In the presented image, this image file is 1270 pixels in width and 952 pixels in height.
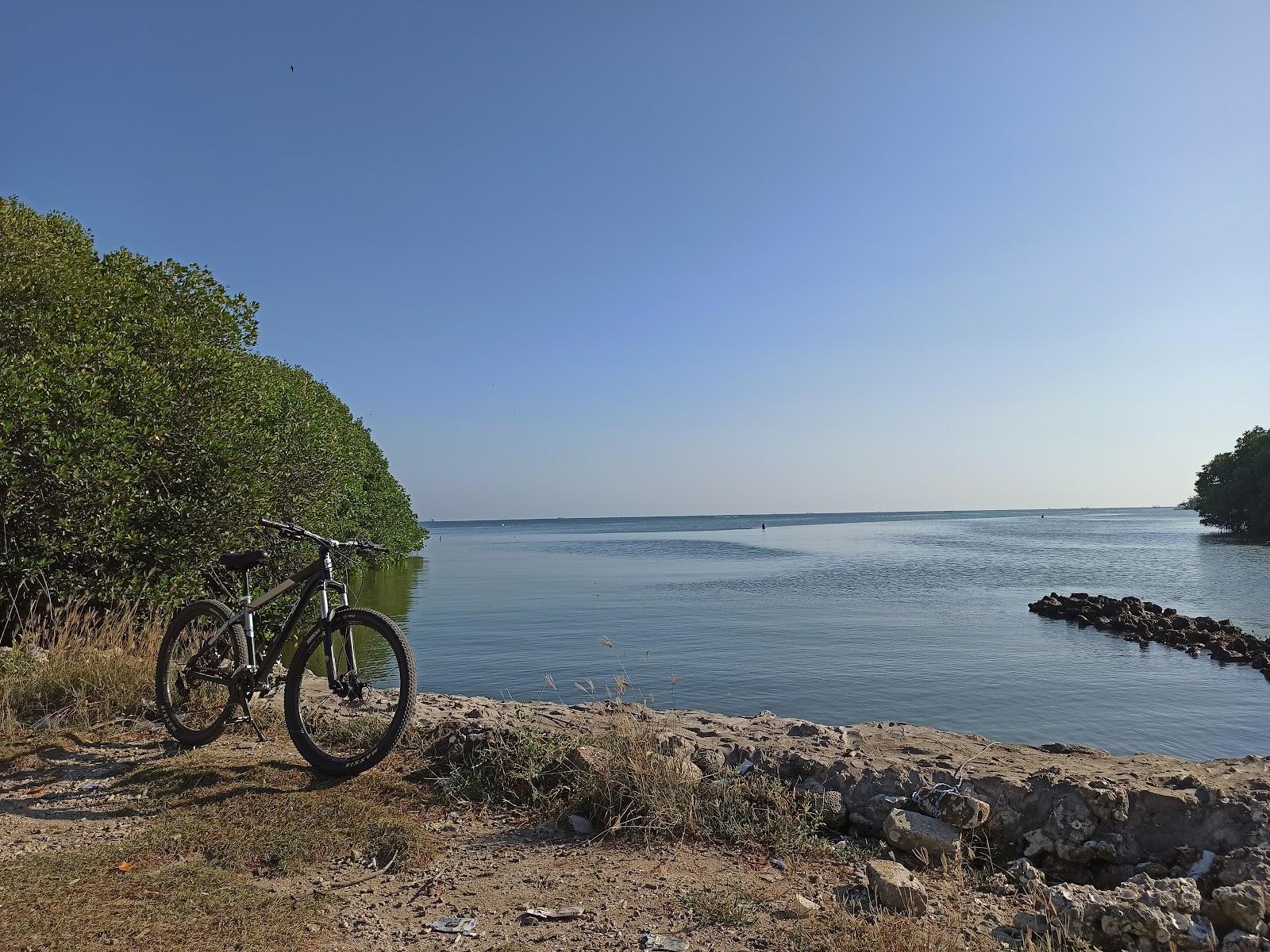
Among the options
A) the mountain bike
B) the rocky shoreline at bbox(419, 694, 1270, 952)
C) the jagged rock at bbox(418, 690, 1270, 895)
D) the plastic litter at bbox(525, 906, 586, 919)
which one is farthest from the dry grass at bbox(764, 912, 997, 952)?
the mountain bike

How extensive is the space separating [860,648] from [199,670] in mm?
14993

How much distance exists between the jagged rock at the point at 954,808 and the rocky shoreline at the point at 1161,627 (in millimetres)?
16146

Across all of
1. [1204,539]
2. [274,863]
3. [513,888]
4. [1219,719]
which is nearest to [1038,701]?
[1219,719]

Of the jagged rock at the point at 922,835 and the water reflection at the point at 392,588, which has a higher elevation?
the jagged rock at the point at 922,835

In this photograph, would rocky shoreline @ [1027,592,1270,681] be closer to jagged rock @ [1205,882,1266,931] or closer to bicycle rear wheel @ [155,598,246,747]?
jagged rock @ [1205,882,1266,931]

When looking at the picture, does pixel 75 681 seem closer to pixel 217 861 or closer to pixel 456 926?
pixel 217 861

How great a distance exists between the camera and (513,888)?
407cm

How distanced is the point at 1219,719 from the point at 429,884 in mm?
13850

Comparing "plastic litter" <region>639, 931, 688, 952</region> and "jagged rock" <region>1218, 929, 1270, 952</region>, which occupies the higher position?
"plastic litter" <region>639, 931, 688, 952</region>

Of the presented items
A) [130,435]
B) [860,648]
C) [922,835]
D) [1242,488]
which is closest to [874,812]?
[922,835]

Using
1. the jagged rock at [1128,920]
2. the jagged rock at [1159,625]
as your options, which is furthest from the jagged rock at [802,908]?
the jagged rock at [1159,625]

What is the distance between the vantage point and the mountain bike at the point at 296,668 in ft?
17.6

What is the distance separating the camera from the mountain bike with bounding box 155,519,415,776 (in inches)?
212

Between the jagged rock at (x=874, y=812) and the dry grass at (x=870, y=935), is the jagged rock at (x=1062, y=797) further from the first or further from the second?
the dry grass at (x=870, y=935)
